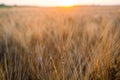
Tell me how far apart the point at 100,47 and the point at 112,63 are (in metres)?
0.10

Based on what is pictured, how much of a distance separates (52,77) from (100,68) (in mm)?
220

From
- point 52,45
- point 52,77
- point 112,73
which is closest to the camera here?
point 52,77

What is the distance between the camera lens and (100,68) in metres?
0.81

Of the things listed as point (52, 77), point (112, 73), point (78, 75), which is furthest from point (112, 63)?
point (52, 77)

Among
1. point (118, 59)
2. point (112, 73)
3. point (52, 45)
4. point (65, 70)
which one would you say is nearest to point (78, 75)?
point (65, 70)

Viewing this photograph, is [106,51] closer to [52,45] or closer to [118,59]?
[118,59]

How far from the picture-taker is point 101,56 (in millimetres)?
843

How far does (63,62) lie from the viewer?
2.66 ft

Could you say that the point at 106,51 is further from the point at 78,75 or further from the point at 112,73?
the point at 78,75

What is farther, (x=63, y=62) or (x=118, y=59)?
(x=118, y=59)

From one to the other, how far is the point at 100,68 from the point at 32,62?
33 cm

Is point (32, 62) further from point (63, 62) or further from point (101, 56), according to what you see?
point (101, 56)

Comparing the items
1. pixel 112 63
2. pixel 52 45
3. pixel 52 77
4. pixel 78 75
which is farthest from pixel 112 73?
pixel 52 45

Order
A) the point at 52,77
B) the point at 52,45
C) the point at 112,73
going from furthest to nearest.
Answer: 1. the point at 52,45
2. the point at 112,73
3. the point at 52,77
